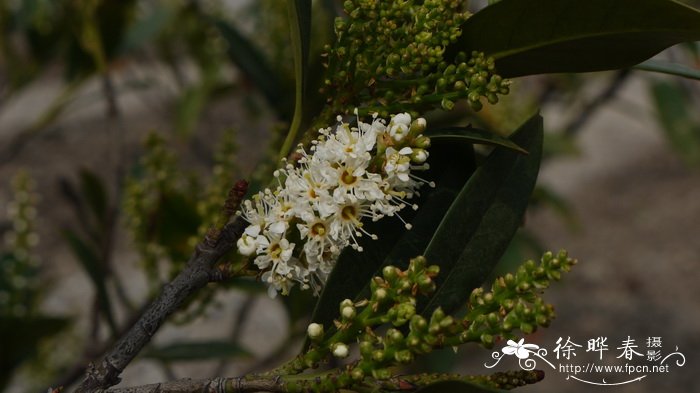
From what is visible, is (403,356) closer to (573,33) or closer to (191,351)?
(573,33)

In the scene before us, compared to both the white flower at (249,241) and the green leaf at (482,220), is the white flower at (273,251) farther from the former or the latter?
the green leaf at (482,220)

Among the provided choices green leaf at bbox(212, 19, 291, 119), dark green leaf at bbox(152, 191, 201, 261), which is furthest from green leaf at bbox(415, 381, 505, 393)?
green leaf at bbox(212, 19, 291, 119)

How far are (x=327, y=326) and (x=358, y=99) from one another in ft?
0.67

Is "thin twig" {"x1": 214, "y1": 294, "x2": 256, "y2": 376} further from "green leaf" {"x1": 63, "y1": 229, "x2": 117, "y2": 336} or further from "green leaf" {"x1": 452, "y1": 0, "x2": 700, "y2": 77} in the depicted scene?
"green leaf" {"x1": 452, "y1": 0, "x2": 700, "y2": 77}

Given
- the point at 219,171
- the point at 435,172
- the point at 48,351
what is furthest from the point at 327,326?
the point at 48,351

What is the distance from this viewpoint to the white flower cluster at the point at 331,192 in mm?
627

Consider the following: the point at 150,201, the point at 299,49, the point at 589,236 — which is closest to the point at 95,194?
the point at 150,201

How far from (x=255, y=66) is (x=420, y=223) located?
0.74 metres

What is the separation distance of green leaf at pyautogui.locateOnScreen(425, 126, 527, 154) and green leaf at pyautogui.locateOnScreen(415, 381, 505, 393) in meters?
0.22

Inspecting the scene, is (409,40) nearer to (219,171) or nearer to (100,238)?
(219,171)

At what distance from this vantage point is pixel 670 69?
0.71 meters

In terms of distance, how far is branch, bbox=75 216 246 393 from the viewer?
2.07 feet

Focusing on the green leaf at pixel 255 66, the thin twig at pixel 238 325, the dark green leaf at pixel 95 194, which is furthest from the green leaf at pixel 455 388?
the thin twig at pixel 238 325

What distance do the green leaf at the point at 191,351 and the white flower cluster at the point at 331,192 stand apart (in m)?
0.74
